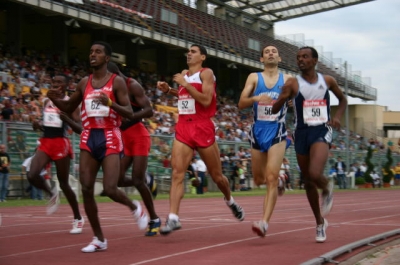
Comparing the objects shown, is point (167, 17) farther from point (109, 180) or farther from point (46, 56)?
point (109, 180)

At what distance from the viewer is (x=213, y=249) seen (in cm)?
766

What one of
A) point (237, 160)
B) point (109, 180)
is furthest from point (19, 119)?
point (109, 180)

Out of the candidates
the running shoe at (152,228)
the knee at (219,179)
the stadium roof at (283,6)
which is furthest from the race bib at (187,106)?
the stadium roof at (283,6)

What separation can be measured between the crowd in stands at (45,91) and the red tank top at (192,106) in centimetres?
1292

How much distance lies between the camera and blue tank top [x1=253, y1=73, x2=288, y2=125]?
8.70m

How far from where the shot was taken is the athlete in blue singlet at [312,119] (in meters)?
8.23

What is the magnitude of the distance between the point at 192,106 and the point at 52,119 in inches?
94.8

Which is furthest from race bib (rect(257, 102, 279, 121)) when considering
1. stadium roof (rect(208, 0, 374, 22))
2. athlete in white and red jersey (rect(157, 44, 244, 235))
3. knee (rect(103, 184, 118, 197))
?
stadium roof (rect(208, 0, 374, 22))

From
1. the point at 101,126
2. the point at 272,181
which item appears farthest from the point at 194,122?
the point at 101,126

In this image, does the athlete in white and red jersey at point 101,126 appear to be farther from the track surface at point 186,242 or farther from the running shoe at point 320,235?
the running shoe at point 320,235

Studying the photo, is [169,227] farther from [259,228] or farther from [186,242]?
[259,228]

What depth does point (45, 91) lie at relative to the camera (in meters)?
26.3

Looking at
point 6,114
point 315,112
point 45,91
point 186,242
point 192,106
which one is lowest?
point 186,242

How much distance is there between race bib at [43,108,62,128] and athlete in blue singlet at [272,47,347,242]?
3369mm
